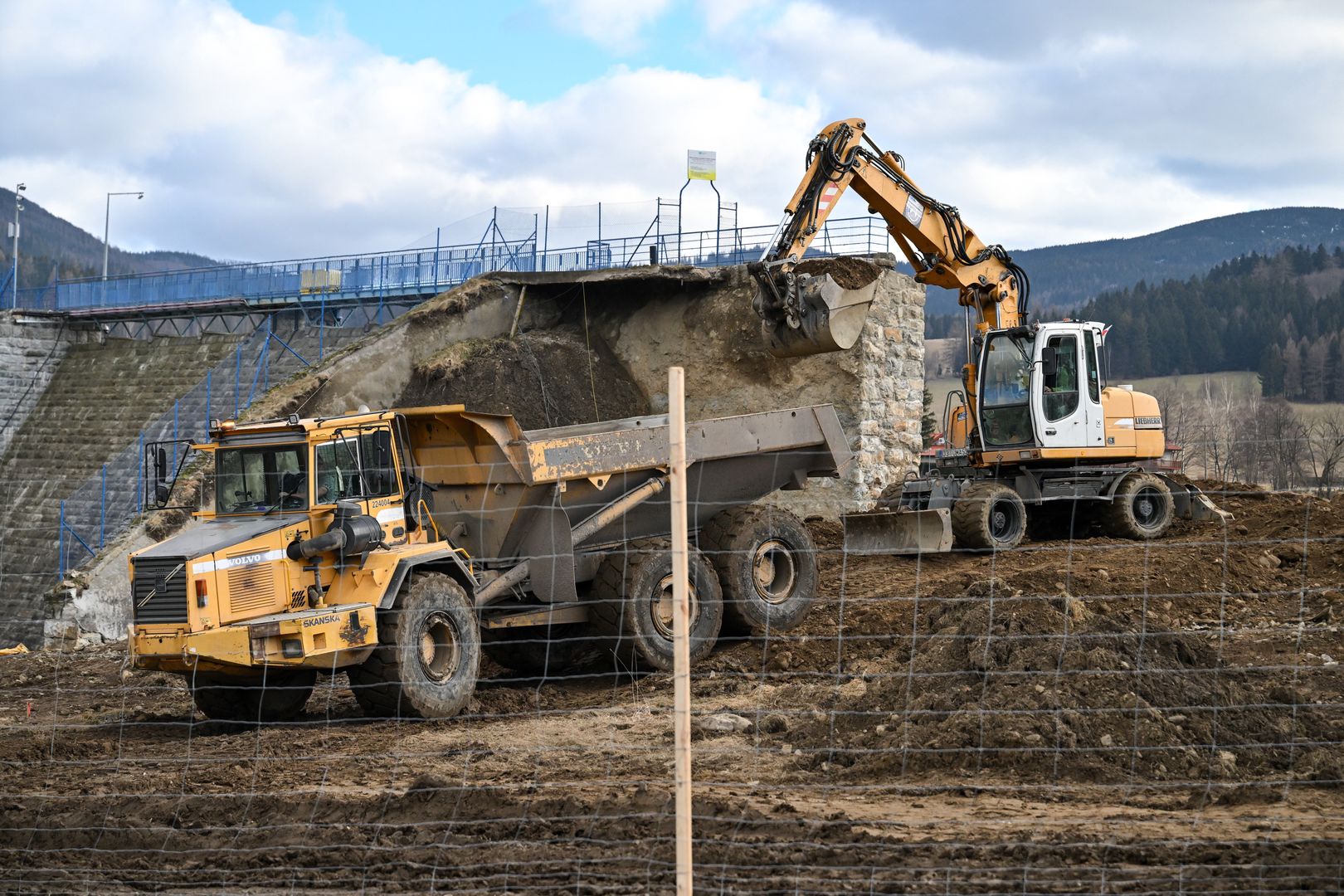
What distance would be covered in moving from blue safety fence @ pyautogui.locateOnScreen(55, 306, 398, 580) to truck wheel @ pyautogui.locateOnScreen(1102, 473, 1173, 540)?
18037 millimetres

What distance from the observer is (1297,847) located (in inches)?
233

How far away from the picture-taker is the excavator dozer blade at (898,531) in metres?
16.2

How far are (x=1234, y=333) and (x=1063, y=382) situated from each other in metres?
70.6

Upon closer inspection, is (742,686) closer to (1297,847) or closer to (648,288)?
(1297,847)

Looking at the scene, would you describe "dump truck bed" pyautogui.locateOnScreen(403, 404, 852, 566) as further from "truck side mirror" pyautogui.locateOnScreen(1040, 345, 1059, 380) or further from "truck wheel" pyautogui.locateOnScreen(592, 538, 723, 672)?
"truck side mirror" pyautogui.locateOnScreen(1040, 345, 1059, 380)

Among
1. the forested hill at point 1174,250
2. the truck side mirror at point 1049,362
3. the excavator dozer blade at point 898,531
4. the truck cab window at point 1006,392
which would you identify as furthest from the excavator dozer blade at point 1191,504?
the forested hill at point 1174,250

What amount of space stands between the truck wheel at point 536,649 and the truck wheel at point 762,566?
57.9 inches

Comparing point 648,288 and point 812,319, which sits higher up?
point 648,288

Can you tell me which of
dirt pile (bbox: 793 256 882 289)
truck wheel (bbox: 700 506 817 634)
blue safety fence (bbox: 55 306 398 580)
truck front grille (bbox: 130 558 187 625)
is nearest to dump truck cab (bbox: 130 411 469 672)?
truck front grille (bbox: 130 558 187 625)

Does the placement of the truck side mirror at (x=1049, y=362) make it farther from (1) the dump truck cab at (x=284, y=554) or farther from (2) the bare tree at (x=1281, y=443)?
(1) the dump truck cab at (x=284, y=554)

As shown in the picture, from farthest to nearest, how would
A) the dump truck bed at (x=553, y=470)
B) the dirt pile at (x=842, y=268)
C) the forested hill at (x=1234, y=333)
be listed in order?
the forested hill at (x=1234, y=333)
the dirt pile at (x=842, y=268)
the dump truck bed at (x=553, y=470)

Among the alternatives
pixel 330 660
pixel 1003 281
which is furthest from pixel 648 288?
pixel 330 660

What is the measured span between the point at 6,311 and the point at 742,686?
110ft

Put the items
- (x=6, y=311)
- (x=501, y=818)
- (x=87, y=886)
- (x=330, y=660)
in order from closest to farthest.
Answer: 1. (x=87, y=886)
2. (x=501, y=818)
3. (x=330, y=660)
4. (x=6, y=311)
